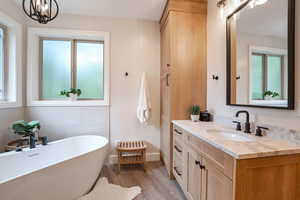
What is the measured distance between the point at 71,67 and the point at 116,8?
1344mm

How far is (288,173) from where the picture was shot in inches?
40.3

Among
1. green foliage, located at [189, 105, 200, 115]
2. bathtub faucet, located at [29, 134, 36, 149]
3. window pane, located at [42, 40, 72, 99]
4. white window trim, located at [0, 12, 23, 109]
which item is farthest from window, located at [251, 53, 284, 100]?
white window trim, located at [0, 12, 23, 109]

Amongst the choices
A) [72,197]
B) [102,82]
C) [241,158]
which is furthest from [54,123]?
[241,158]

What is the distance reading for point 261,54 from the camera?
4.71 feet

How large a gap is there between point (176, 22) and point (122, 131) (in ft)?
6.65

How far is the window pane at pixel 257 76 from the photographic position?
1.44 m

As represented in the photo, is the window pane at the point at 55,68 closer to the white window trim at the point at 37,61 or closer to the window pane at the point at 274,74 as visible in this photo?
the white window trim at the point at 37,61

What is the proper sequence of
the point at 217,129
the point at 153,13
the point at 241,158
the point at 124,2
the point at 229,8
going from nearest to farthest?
the point at 241,158
the point at 217,129
the point at 229,8
the point at 124,2
the point at 153,13

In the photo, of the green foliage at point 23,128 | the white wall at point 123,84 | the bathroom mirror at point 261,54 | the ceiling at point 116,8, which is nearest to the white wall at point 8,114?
the ceiling at point 116,8

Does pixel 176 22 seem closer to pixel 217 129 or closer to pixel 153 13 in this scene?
pixel 153 13

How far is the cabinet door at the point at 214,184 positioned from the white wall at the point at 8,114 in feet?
8.81

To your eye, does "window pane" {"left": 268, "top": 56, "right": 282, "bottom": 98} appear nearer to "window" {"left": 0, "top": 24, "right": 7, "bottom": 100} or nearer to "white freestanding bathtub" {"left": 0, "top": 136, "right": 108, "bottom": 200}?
"white freestanding bathtub" {"left": 0, "top": 136, "right": 108, "bottom": 200}

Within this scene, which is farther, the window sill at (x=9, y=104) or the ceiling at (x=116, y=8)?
the ceiling at (x=116, y=8)

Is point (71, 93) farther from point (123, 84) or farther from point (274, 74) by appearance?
point (274, 74)
